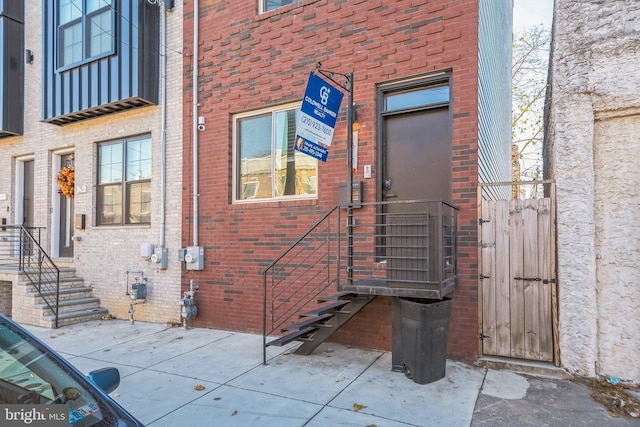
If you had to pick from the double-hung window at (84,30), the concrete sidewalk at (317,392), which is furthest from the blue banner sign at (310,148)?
the double-hung window at (84,30)

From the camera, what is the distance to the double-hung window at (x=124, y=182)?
26.7 ft

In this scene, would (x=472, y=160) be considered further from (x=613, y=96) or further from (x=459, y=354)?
(x=459, y=354)

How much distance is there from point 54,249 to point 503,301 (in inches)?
364

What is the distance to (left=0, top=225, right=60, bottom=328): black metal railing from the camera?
7.70 meters

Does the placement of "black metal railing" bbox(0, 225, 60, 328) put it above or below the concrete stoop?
above

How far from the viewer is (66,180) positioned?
9117 millimetres

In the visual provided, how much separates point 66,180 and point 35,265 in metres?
1.91

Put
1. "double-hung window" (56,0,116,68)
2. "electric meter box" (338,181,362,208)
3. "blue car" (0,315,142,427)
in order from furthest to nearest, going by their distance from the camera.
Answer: "double-hung window" (56,0,116,68) → "electric meter box" (338,181,362,208) → "blue car" (0,315,142,427)

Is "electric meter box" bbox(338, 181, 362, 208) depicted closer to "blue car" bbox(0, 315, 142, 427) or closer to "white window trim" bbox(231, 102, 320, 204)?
"white window trim" bbox(231, 102, 320, 204)

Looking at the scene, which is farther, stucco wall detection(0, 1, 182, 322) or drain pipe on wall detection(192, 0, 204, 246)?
stucco wall detection(0, 1, 182, 322)

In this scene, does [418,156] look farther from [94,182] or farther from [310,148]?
[94,182]

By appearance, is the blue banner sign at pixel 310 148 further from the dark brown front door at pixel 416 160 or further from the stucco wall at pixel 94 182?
the stucco wall at pixel 94 182

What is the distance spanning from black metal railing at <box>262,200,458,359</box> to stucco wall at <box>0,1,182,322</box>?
2.39m

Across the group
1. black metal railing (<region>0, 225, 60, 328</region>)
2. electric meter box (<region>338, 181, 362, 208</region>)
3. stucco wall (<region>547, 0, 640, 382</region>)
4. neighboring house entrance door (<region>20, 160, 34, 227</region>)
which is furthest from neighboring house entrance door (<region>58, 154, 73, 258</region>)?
stucco wall (<region>547, 0, 640, 382</region>)
